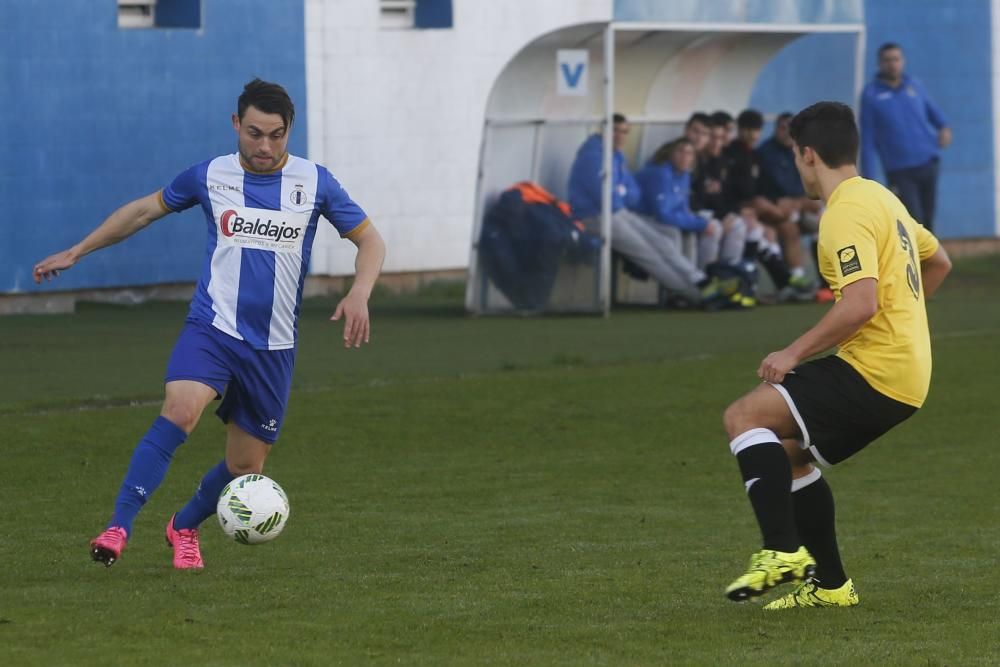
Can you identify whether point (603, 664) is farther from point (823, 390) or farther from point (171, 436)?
point (171, 436)

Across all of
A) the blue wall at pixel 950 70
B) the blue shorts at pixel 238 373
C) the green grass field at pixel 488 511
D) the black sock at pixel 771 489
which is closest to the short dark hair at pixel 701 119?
the green grass field at pixel 488 511

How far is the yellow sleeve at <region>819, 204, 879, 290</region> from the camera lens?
18.9ft

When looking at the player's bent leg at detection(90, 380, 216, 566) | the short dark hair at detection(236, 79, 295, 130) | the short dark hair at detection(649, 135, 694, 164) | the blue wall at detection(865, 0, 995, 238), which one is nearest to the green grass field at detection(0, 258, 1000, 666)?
the player's bent leg at detection(90, 380, 216, 566)

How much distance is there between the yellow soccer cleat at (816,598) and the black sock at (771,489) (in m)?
0.37

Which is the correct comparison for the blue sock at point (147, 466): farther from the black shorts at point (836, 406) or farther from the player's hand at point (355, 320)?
the black shorts at point (836, 406)

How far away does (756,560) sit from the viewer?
18.9 ft

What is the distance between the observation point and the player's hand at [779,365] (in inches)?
224

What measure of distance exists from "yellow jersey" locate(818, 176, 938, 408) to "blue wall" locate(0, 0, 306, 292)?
11365mm

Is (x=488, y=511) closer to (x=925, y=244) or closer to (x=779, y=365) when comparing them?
(x=925, y=244)

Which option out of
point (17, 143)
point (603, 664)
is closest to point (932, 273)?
point (603, 664)

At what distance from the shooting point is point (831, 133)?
237 inches

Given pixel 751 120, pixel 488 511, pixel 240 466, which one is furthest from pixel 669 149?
pixel 240 466

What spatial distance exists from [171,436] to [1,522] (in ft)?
5.32

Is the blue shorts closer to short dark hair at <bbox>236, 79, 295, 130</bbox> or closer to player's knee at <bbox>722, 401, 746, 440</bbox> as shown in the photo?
short dark hair at <bbox>236, 79, 295, 130</bbox>
